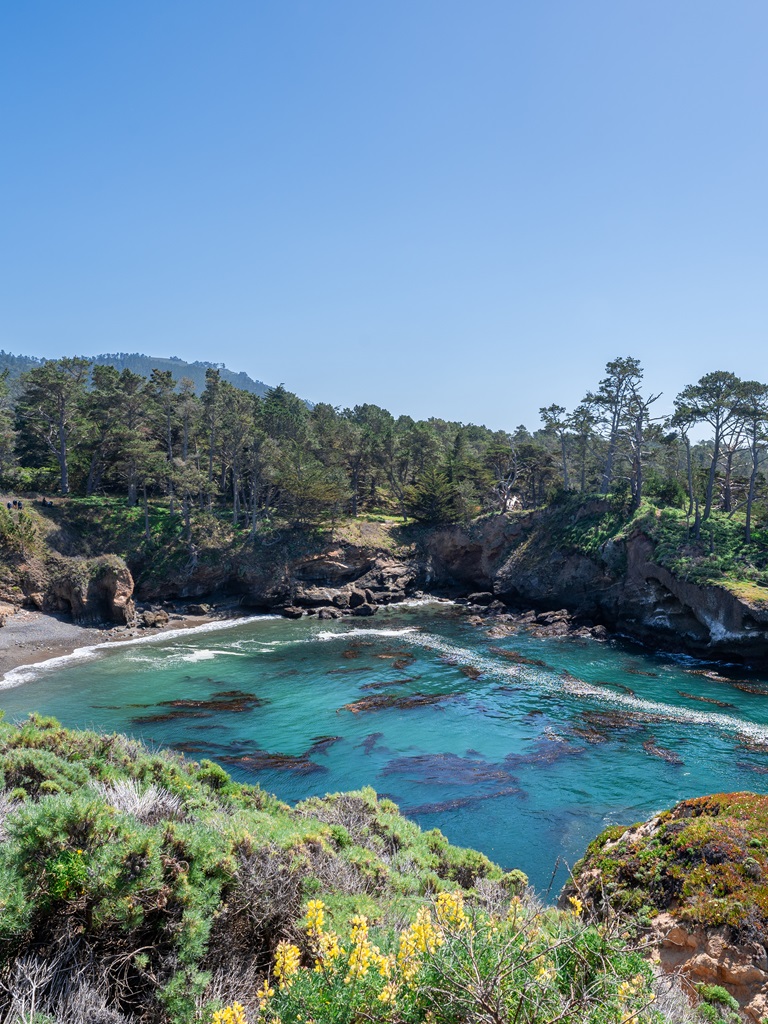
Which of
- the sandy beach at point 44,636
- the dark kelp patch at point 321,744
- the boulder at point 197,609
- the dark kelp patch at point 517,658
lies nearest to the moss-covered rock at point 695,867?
the dark kelp patch at point 321,744

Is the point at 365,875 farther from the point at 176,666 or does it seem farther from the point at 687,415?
the point at 687,415

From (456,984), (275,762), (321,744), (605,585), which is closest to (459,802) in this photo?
(321,744)

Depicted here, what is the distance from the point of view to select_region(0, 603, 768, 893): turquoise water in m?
17.7

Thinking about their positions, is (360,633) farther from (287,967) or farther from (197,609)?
(287,967)

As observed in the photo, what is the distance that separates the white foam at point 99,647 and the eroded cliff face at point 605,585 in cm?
1868

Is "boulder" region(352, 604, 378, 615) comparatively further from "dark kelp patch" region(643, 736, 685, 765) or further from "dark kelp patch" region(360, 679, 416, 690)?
"dark kelp patch" region(643, 736, 685, 765)

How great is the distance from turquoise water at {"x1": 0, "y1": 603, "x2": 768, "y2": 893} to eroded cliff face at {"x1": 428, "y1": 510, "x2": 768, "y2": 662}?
2323 mm

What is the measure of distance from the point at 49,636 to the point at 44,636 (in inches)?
10.5

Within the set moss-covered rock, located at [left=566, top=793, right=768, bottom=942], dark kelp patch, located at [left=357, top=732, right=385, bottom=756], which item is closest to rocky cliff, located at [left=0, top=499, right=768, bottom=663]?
dark kelp patch, located at [left=357, top=732, right=385, bottom=756]

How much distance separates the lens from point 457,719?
24656mm

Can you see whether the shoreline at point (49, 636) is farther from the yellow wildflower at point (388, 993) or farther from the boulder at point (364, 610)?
the yellow wildflower at point (388, 993)

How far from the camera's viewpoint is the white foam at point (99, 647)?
28375mm

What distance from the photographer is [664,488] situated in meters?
45.5

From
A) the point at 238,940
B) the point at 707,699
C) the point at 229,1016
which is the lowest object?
the point at 707,699
